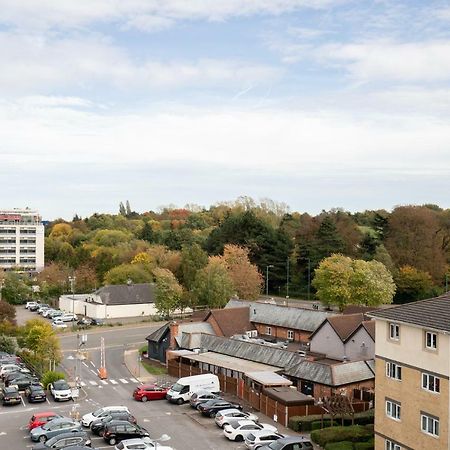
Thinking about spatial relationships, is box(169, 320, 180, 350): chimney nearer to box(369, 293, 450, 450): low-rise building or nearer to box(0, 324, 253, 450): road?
box(0, 324, 253, 450): road

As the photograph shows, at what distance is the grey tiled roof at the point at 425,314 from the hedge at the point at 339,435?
6.88 metres

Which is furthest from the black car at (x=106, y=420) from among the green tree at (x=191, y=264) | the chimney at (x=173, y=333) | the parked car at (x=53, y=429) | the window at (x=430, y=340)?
the green tree at (x=191, y=264)

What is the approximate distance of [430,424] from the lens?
3025 cm

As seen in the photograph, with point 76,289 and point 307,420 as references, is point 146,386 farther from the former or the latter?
point 76,289

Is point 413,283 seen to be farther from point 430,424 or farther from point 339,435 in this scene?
point 430,424

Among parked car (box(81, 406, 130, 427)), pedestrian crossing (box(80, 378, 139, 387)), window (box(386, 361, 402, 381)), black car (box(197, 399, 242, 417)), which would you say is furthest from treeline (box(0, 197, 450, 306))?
window (box(386, 361, 402, 381))

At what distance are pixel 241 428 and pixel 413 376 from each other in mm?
10031

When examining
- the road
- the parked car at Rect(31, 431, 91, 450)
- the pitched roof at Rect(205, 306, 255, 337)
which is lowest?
the road

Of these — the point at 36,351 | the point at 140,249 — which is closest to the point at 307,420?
the point at 36,351

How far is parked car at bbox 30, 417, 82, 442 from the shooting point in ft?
115

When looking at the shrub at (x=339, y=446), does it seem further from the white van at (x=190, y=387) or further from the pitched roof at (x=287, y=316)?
the pitched roof at (x=287, y=316)

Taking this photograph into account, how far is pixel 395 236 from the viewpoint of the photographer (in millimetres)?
99125

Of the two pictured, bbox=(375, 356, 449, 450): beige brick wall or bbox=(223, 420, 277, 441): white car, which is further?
bbox=(223, 420, 277, 441): white car

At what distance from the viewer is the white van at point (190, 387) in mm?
44384
